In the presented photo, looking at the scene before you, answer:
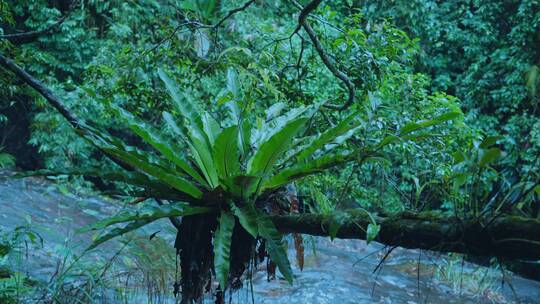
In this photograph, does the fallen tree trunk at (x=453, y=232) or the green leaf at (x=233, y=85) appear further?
the green leaf at (x=233, y=85)

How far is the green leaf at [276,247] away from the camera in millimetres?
1834

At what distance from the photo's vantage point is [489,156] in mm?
1254

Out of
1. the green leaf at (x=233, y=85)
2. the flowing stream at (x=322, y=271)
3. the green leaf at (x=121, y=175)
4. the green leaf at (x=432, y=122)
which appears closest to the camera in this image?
the green leaf at (x=432, y=122)

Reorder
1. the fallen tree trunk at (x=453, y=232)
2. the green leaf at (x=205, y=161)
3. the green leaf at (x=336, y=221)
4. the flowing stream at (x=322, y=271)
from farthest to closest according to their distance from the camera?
the flowing stream at (x=322, y=271) → the green leaf at (x=205, y=161) → the green leaf at (x=336, y=221) → the fallen tree trunk at (x=453, y=232)

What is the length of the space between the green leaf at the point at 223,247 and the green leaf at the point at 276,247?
12 cm

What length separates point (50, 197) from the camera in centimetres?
732

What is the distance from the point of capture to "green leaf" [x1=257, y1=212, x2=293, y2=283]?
6.02 feet

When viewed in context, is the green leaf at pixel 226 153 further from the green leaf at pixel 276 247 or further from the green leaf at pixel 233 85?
the green leaf at pixel 233 85

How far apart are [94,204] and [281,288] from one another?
408 centimetres

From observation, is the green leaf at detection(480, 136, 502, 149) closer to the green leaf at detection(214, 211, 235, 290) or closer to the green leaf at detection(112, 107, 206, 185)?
the green leaf at detection(214, 211, 235, 290)

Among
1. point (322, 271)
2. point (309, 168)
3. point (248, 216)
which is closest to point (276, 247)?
point (248, 216)

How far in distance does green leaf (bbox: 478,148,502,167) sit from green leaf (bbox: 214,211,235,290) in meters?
0.95

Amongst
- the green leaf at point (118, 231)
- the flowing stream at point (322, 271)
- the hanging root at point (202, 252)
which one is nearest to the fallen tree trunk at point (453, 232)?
the hanging root at point (202, 252)

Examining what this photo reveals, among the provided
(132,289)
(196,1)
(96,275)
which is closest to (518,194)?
(196,1)
